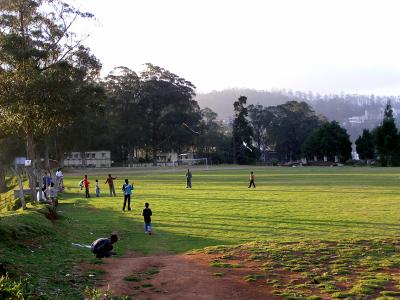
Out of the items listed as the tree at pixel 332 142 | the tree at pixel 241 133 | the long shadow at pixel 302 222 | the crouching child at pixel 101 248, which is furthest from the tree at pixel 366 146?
the crouching child at pixel 101 248

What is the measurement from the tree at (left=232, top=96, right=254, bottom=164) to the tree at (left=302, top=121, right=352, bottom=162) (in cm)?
1369

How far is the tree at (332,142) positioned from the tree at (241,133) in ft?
44.9

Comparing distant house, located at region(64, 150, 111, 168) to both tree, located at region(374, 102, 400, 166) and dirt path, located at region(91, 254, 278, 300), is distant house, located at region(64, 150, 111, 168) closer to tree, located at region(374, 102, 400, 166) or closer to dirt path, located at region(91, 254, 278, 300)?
tree, located at region(374, 102, 400, 166)

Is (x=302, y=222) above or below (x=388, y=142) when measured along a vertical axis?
below

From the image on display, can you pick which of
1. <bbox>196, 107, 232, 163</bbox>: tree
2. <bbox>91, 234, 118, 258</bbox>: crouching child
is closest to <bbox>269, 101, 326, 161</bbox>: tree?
<bbox>196, 107, 232, 163</bbox>: tree

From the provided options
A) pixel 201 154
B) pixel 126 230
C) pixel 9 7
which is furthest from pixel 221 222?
pixel 201 154

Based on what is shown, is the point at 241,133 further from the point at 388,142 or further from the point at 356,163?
the point at 388,142

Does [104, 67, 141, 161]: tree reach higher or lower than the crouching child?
higher

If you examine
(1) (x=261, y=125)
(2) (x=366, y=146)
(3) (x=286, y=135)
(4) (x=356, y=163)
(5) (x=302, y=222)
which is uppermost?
(1) (x=261, y=125)

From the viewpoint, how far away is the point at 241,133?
10425 cm

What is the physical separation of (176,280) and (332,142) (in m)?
89.7

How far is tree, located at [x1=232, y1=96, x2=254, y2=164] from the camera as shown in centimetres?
10352

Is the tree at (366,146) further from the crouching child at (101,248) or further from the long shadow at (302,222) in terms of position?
the crouching child at (101,248)

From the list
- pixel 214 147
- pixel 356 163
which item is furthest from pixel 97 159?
pixel 356 163
